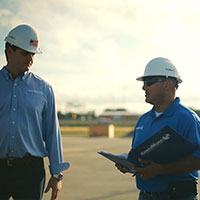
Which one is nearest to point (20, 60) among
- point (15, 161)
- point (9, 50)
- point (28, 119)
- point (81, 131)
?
point (9, 50)

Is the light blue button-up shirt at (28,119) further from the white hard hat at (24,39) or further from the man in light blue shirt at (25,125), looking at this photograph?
the white hard hat at (24,39)

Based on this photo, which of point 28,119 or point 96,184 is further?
point 96,184

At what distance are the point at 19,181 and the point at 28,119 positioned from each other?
0.51m

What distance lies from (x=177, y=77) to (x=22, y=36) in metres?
1.39

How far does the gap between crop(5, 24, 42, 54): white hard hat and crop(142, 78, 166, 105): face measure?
3.29ft

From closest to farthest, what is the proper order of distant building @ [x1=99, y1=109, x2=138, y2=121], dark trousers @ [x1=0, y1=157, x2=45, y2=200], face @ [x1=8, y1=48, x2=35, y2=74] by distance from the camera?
dark trousers @ [x1=0, y1=157, x2=45, y2=200] < face @ [x1=8, y1=48, x2=35, y2=74] < distant building @ [x1=99, y1=109, x2=138, y2=121]

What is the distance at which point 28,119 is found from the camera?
3244 mm

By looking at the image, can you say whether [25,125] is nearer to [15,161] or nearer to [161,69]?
[15,161]

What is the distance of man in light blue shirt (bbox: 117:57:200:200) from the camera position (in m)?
3.05

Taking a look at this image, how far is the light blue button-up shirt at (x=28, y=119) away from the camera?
320 centimetres

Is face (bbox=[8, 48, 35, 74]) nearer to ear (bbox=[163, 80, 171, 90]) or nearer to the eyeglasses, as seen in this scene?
the eyeglasses

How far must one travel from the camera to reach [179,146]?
296 centimetres

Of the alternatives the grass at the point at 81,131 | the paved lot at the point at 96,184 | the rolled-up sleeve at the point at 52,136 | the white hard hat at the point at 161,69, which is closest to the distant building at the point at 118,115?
the grass at the point at 81,131

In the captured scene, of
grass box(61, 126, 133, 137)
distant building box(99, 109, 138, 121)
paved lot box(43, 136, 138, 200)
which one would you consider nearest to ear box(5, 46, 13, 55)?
paved lot box(43, 136, 138, 200)
